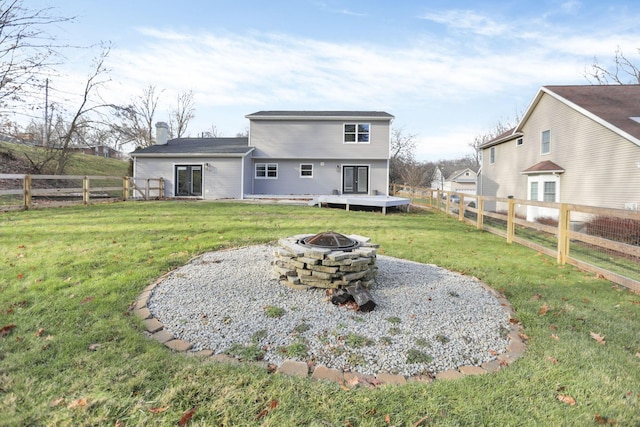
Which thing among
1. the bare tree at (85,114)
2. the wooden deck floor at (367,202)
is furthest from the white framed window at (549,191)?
the bare tree at (85,114)

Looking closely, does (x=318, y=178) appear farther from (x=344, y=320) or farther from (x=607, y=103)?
(x=344, y=320)

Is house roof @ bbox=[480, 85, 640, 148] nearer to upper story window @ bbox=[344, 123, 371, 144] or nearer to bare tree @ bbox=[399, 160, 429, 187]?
upper story window @ bbox=[344, 123, 371, 144]

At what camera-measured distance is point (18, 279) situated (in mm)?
4207

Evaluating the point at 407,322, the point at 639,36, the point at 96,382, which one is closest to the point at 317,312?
the point at 407,322

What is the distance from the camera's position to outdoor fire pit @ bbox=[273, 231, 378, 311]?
154 inches

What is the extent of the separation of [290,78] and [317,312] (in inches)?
597

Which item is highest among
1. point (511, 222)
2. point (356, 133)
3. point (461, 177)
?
point (461, 177)

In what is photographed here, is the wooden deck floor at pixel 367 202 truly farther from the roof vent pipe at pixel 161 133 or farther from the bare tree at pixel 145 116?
the bare tree at pixel 145 116

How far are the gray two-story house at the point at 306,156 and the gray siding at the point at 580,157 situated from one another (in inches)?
279

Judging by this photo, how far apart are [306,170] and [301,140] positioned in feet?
5.75

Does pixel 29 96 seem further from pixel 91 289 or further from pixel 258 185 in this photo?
pixel 91 289

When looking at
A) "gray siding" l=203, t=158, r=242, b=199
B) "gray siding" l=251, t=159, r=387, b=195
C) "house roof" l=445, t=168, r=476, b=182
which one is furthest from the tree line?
"house roof" l=445, t=168, r=476, b=182

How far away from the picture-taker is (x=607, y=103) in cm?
1373

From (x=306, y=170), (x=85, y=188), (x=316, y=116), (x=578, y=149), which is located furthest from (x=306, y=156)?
(x=578, y=149)
